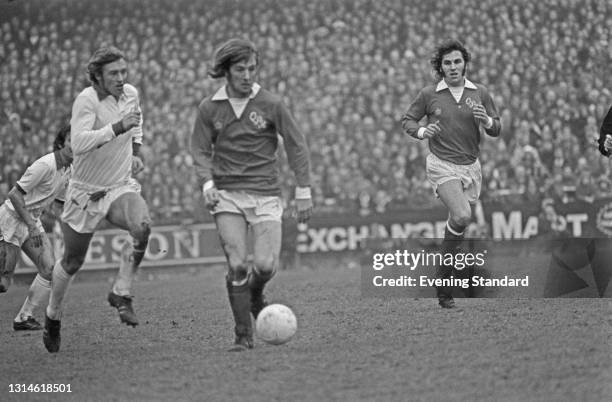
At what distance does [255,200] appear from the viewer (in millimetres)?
8461

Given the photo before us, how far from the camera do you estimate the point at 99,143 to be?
8734mm

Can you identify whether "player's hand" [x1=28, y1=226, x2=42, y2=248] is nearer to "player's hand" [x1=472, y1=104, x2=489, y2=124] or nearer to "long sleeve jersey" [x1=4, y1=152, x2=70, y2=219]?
"long sleeve jersey" [x1=4, y1=152, x2=70, y2=219]

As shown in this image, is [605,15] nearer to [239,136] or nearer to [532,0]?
[532,0]

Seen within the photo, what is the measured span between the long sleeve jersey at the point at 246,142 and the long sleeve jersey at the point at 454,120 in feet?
9.07

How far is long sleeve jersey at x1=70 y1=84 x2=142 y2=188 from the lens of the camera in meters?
8.84

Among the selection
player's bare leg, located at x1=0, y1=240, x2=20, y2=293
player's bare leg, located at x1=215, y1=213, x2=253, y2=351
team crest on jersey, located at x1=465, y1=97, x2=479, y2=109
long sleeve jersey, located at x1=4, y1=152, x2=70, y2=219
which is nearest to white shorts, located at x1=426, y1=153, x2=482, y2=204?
team crest on jersey, located at x1=465, y1=97, x2=479, y2=109

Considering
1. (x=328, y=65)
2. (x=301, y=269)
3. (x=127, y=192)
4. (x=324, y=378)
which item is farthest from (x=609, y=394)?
(x=328, y=65)

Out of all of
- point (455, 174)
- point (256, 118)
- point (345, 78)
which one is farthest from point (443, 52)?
point (345, 78)

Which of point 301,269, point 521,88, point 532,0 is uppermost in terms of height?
point 532,0

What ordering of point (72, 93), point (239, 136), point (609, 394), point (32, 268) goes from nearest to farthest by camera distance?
point (609, 394)
point (239, 136)
point (32, 268)
point (72, 93)

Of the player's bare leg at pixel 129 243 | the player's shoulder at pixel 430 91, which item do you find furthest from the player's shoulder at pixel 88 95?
the player's shoulder at pixel 430 91

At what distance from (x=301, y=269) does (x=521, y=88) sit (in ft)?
18.9

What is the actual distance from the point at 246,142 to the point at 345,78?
50.0 feet

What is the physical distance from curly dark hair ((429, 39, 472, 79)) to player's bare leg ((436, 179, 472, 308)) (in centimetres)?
116
